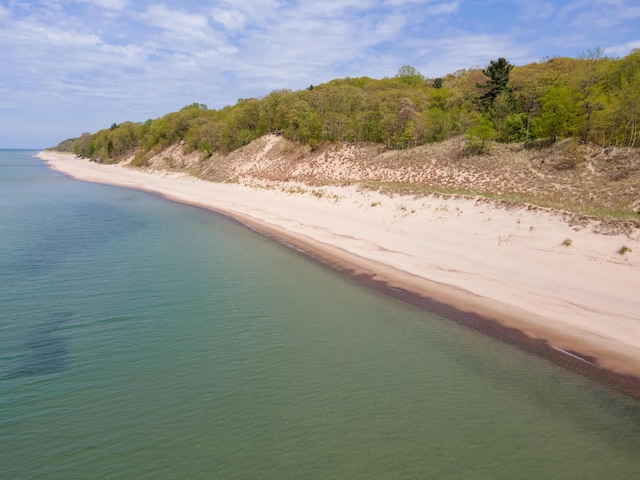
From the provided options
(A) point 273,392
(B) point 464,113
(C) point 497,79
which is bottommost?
(A) point 273,392

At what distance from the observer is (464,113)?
5397 centimetres

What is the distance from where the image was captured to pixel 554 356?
13.4 metres

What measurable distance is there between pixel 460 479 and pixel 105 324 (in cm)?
1304

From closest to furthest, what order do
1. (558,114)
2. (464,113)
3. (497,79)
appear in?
1. (558,114)
2. (464,113)
3. (497,79)

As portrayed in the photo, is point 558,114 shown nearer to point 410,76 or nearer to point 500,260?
point 500,260

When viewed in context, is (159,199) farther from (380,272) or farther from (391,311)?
(391,311)

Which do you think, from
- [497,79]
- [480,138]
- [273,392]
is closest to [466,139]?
[480,138]

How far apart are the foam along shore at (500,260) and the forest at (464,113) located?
17.1 metres

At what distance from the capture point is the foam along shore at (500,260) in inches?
583

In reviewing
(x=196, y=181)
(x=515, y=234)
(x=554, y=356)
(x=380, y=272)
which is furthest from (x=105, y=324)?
(x=196, y=181)

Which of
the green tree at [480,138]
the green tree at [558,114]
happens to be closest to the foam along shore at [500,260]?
the green tree at [480,138]

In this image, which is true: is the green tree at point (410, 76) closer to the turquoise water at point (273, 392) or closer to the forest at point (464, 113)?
the forest at point (464, 113)

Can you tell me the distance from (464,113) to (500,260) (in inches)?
1493

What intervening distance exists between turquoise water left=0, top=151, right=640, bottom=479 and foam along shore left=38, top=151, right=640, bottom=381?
6.89 feet
